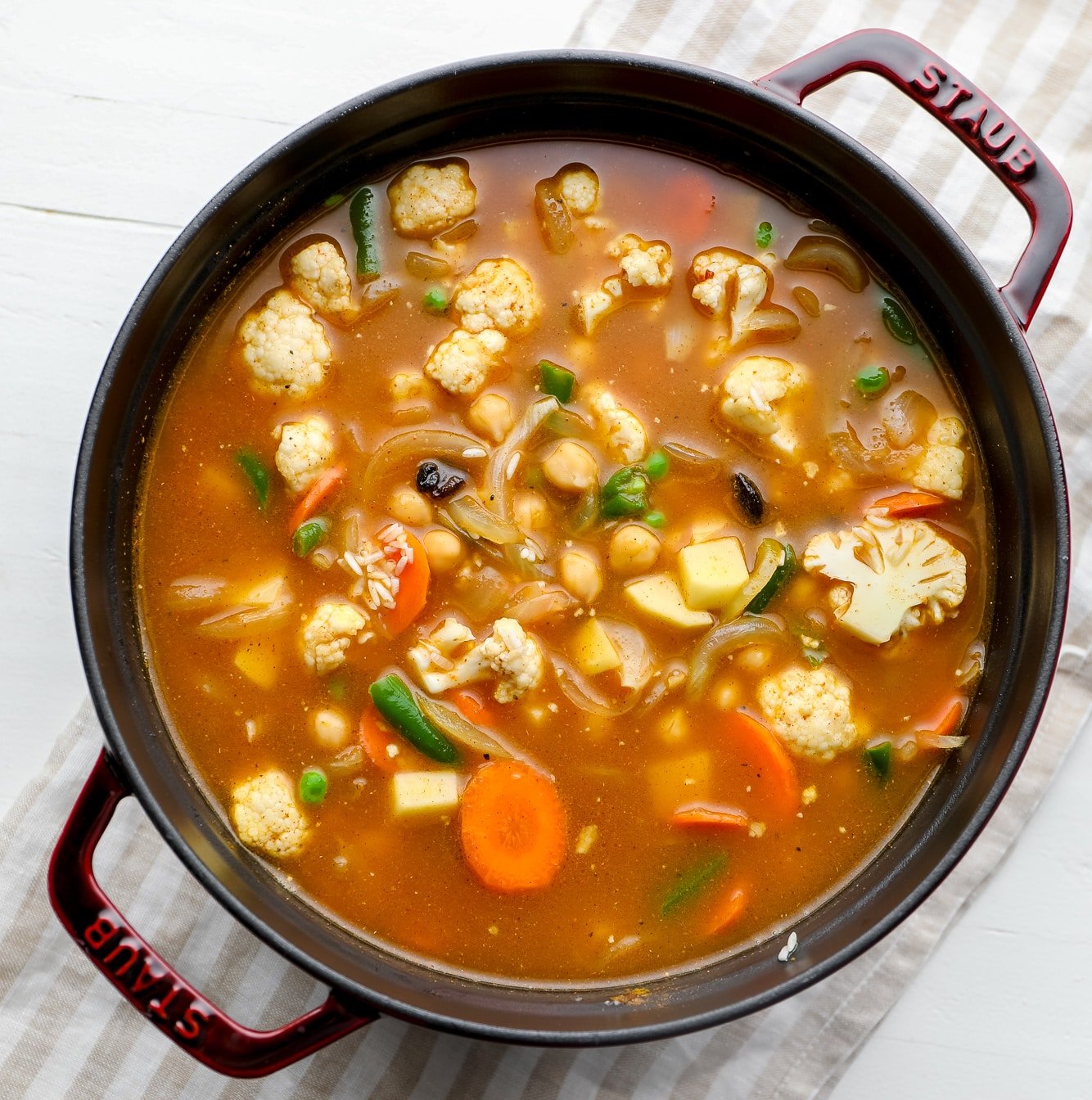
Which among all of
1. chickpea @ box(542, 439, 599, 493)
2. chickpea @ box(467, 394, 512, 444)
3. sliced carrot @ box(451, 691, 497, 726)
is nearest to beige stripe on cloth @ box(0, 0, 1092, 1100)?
sliced carrot @ box(451, 691, 497, 726)

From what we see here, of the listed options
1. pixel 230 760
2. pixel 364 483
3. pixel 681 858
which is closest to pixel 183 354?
pixel 364 483

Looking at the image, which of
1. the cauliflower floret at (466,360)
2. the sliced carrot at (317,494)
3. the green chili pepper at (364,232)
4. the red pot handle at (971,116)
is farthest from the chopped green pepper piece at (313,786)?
the red pot handle at (971,116)

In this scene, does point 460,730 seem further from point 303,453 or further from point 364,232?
point 364,232

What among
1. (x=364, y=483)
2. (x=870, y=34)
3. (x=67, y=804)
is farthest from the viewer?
(x=67, y=804)

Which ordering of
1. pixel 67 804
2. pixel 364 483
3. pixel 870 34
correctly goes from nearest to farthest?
pixel 870 34 < pixel 364 483 < pixel 67 804

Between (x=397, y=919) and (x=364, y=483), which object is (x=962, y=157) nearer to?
(x=364, y=483)

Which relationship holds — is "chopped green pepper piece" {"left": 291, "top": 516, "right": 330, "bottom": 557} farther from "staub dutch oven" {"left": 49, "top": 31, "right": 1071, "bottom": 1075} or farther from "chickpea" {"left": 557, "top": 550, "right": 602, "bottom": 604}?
"chickpea" {"left": 557, "top": 550, "right": 602, "bottom": 604}
